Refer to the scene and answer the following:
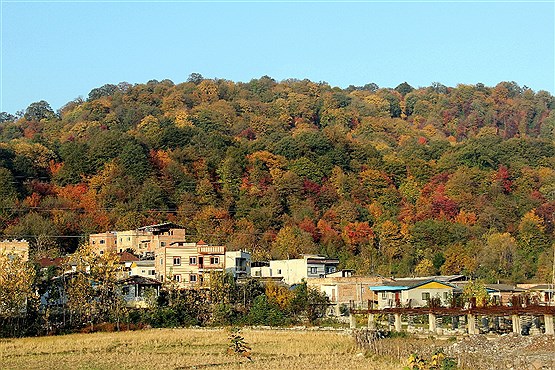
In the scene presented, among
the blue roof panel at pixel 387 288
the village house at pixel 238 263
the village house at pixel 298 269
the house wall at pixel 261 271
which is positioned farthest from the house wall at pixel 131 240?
the blue roof panel at pixel 387 288

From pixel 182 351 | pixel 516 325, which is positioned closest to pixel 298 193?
pixel 516 325

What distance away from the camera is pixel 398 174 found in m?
98.2

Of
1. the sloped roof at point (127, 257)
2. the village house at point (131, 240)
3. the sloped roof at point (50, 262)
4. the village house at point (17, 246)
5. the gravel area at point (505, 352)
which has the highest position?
the village house at point (131, 240)

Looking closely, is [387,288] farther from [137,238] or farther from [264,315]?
[137,238]

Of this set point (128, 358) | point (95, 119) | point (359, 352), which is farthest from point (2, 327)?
point (95, 119)

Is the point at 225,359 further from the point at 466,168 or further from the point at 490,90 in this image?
the point at 490,90

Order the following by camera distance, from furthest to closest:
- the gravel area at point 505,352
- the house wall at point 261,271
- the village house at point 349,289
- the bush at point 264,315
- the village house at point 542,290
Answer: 1. the house wall at point 261,271
2. the village house at point 349,289
3. the village house at point 542,290
4. the bush at point 264,315
5. the gravel area at point 505,352

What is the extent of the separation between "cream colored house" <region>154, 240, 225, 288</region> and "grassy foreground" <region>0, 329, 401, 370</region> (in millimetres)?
14699

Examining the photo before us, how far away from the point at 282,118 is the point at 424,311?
317ft

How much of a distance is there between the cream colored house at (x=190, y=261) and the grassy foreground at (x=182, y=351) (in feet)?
48.2

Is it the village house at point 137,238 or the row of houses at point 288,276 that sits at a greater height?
the village house at point 137,238

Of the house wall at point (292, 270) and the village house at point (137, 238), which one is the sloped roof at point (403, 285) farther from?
the village house at point (137, 238)

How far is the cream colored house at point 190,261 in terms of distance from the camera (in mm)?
62438

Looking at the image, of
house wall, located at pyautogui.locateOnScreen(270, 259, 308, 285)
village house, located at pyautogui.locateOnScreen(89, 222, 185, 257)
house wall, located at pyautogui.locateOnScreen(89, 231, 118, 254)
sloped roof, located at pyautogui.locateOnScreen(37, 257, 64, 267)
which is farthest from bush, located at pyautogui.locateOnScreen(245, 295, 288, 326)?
house wall, located at pyautogui.locateOnScreen(89, 231, 118, 254)
